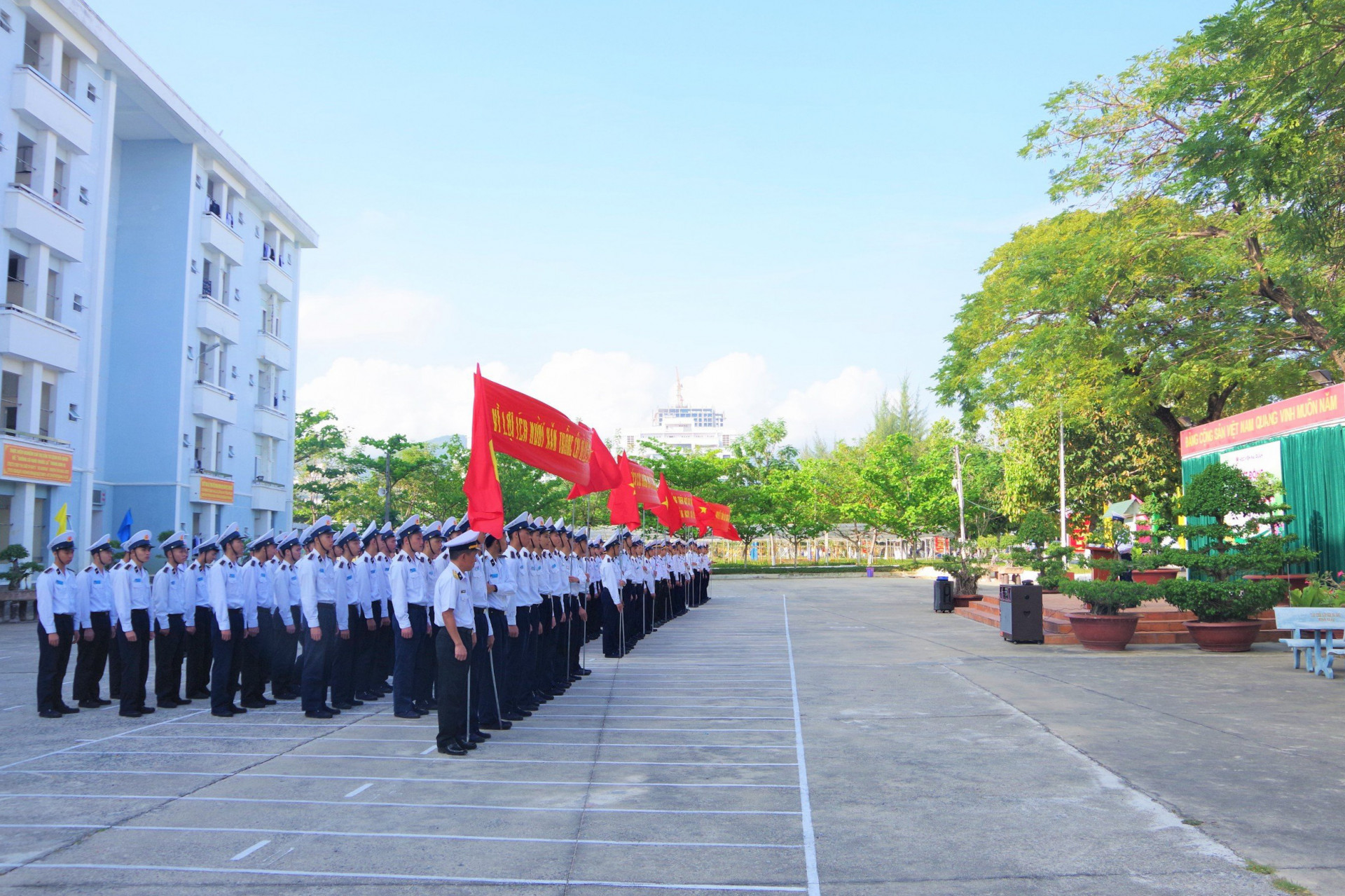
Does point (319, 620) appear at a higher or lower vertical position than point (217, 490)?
lower

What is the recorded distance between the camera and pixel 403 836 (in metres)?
5.44

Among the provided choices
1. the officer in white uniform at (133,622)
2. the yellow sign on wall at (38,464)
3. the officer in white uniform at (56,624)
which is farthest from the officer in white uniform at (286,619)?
the yellow sign on wall at (38,464)

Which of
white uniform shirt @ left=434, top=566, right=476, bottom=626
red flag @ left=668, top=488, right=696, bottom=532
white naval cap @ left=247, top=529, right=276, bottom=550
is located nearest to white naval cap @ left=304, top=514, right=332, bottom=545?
white naval cap @ left=247, top=529, right=276, bottom=550

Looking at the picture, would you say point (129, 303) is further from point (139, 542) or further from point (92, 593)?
point (92, 593)

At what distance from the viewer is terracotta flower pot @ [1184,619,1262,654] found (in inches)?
559

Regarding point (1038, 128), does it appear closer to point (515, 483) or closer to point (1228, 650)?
point (1228, 650)

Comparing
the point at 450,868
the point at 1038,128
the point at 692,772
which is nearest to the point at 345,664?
the point at 692,772

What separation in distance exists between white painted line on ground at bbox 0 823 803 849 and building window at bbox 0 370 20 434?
70.1 ft

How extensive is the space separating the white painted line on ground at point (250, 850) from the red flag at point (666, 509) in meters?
17.4

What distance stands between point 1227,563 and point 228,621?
13558mm

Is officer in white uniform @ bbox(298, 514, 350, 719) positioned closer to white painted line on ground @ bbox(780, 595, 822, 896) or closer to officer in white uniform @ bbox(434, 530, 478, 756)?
officer in white uniform @ bbox(434, 530, 478, 756)

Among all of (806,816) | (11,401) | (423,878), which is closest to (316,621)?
(423,878)

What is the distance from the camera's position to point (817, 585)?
41094mm

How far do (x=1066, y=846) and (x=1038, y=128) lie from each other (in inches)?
818
